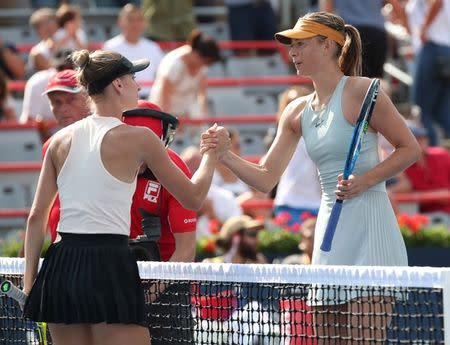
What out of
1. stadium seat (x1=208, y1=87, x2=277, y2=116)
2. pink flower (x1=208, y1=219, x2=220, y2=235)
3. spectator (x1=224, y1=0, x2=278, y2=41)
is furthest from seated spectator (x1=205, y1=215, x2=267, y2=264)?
spectator (x1=224, y1=0, x2=278, y2=41)

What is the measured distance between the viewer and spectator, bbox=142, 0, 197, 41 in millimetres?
14875

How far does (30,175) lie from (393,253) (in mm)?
7550

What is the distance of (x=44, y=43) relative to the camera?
45.6 feet

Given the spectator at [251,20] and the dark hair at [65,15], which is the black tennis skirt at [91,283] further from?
the spectator at [251,20]

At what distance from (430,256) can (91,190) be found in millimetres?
5291

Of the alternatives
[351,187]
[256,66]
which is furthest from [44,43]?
[351,187]

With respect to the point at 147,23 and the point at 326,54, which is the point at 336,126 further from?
the point at 147,23

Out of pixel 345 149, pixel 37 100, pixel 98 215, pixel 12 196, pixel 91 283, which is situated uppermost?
pixel 345 149

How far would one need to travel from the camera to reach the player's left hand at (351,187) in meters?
5.17

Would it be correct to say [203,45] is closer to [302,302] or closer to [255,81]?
[255,81]

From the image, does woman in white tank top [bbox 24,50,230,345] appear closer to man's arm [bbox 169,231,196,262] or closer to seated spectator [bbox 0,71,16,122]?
man's arm [bbox 169,231,196,262]

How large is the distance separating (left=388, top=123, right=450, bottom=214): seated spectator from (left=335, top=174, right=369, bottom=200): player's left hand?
650cm

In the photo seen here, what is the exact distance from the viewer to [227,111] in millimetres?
14820

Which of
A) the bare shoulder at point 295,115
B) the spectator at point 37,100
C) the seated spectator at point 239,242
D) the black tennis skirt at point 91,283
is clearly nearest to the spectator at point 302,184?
the seated spectator at point 239,242
